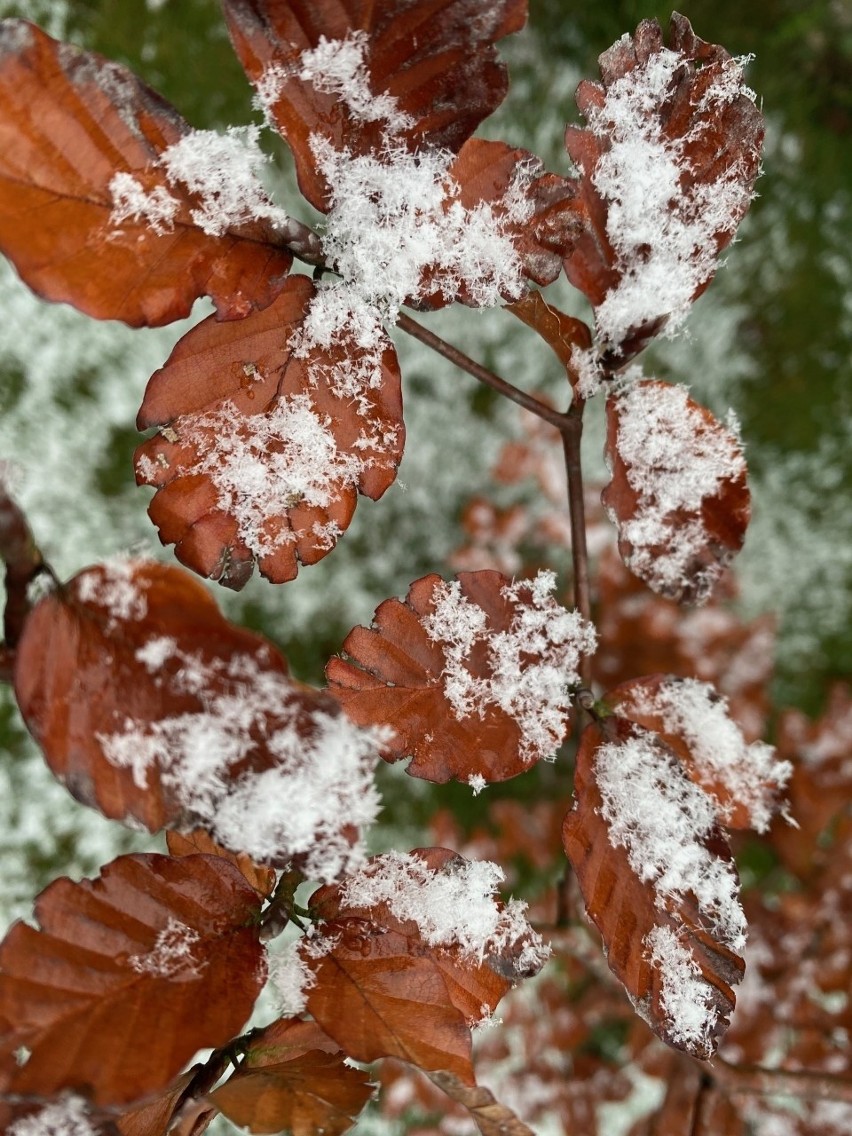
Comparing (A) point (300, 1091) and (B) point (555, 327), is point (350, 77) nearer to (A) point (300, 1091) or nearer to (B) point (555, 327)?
(B) point (555, 327)

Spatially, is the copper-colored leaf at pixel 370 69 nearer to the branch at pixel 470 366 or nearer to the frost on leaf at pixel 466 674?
the branch at pixel 470 366

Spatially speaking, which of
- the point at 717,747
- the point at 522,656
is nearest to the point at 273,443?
the point at 522,656

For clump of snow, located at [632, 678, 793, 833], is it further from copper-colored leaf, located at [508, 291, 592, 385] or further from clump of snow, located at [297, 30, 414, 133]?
clump of snow, located at [297, 30, 414, 133]

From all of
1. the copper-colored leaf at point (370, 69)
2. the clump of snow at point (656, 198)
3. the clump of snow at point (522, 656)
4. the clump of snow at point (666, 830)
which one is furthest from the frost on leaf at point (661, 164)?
the clump of snow at point (666, 830)

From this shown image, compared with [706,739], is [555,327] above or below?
above

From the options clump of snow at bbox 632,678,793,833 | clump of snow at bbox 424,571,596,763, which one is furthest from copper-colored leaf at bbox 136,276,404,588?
clump of snow at bbox 632,678,793,833

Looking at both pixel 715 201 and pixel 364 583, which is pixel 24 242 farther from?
pixel 364 583
